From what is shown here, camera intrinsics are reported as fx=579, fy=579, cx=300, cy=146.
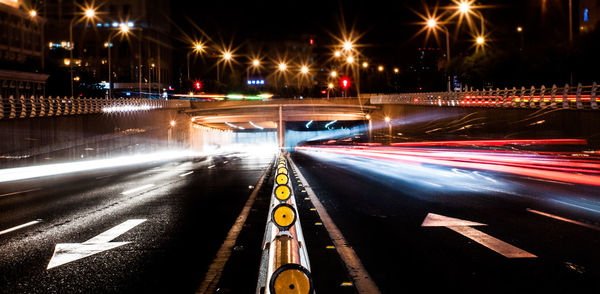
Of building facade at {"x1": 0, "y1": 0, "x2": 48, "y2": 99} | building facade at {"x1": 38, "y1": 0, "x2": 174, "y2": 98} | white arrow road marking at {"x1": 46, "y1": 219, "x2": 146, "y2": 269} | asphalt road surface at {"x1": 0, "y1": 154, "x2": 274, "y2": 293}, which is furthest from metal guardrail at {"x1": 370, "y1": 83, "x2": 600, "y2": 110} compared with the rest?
building facade at {"x1": 38, "y1": 0, "x2": 174, "y2": 98}

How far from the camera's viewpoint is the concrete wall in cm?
2897

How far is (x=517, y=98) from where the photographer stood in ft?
136

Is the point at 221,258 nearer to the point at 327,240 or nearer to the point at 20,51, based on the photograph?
the point at 327,240

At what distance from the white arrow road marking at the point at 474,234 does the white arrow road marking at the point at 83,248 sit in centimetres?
527

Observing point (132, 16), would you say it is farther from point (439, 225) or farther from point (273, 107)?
point (439, 225)

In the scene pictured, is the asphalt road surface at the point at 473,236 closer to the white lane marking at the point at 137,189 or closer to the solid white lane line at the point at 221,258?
the solid white lane line at the point at 221,258

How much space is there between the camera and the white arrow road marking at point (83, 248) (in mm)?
7742

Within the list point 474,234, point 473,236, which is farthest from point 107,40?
point 473,236

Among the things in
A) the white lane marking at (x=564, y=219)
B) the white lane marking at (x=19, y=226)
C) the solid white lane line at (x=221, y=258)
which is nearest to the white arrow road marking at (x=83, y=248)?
the solid white lane line at (x=221, y=258)

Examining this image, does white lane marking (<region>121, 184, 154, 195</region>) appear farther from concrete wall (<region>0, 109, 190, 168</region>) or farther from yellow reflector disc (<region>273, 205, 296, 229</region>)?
yellow reflector disc (<region>273, 205, 296, 229</region>)

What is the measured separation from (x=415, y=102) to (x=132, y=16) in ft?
266

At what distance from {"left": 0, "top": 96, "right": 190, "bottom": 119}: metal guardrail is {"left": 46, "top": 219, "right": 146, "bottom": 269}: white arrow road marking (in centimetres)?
2276

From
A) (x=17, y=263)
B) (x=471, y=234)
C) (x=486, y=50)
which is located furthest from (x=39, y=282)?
(x=486, y=50)

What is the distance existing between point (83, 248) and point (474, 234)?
6.01 meters
